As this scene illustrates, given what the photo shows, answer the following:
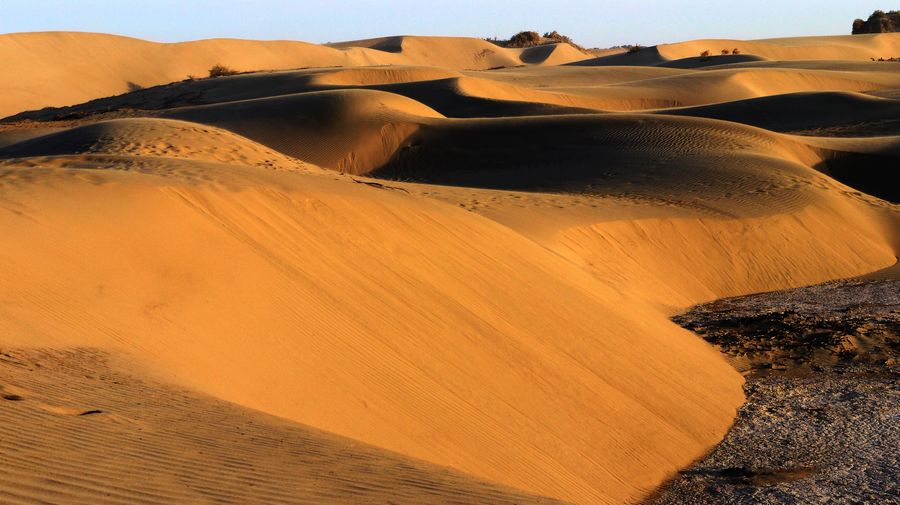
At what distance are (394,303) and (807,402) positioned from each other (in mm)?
4264

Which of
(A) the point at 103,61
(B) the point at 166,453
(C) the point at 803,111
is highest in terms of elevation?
(A) the point at 103,61

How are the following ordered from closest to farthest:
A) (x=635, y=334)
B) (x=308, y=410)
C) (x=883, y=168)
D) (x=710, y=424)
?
1. (x=308, y=410)
2. (x=710, y=424)
3. (x=635, y=334)
4. (x=883, y=168)

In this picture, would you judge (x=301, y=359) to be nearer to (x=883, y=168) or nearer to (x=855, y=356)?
(x=855, y=356)

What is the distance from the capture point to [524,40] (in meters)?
98.2

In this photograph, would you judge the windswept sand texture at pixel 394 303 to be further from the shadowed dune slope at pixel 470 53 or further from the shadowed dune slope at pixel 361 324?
the shadowed dune slope at pixel 470 53

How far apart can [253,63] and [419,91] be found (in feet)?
129

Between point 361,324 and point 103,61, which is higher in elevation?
point 103,61

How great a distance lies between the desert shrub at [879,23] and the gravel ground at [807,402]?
77.0m

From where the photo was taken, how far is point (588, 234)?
55.2ft

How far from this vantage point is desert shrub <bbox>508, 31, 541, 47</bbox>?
97.9 meters

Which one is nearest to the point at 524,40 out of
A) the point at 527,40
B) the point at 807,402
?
the point at 527,40

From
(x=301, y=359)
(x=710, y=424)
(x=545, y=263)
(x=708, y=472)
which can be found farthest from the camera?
(x=545, y=263)

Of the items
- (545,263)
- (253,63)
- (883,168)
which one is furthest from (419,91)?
(253,63)

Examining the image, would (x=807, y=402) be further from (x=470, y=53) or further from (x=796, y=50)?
(x=470, y=53)
